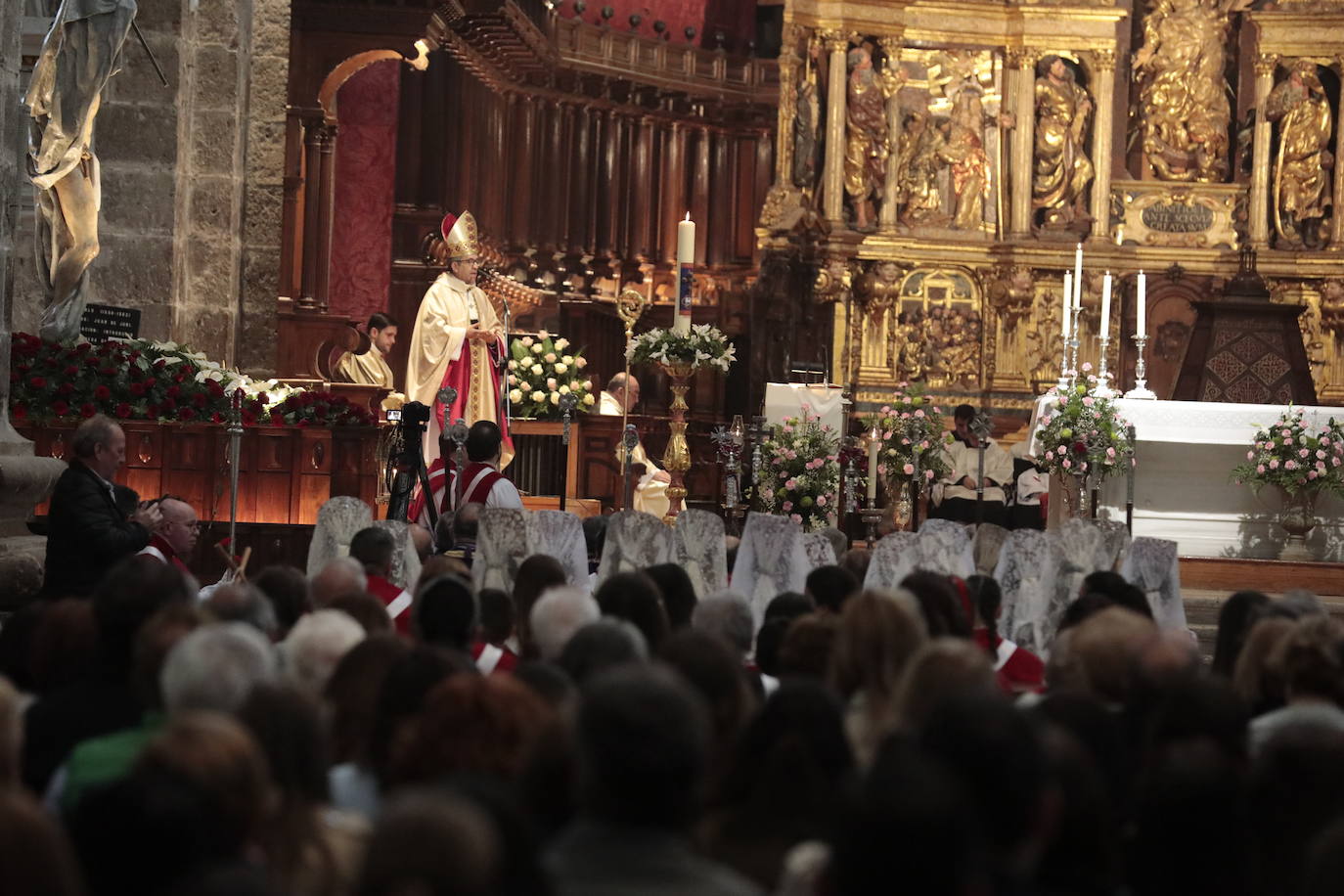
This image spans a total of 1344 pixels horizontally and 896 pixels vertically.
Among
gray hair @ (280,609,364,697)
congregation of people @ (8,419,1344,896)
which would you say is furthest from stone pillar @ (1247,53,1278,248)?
gray hair @ (280,609,364,697)

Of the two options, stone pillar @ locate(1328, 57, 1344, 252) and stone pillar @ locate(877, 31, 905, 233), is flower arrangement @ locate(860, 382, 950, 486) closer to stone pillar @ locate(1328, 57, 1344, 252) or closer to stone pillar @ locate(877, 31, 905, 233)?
stone pillar @ locate(877, 31, 905, 233)

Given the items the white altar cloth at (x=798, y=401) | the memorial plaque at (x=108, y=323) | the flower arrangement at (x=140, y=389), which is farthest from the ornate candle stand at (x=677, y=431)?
the memorial plaque at (x=108, y=323)

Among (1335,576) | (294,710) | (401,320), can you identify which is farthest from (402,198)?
(294,710)

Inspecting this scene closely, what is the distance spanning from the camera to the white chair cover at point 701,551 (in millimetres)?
8164

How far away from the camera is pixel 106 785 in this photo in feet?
10.0

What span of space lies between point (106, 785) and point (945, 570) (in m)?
5.28

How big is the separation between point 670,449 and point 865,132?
693 cm

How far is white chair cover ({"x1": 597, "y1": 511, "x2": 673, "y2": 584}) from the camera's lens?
7.99 meters

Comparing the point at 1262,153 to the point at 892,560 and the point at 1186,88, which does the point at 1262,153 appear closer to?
the point at 1186,88

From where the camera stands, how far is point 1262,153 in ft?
61.0

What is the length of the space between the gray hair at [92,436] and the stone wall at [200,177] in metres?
5.67

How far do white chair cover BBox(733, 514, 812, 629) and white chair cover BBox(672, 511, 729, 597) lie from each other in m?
0.10

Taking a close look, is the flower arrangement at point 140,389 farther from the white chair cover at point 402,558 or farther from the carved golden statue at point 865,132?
the carved golden statue at point 865,132

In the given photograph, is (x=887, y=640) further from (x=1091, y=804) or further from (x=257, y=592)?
(x=257, y=592)
